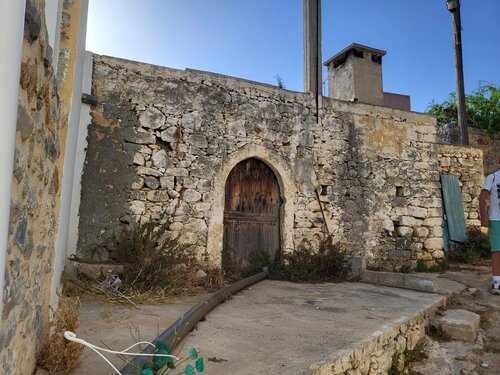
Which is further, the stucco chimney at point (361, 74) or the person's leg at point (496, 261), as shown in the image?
the stucco chimney at point (361, 74)

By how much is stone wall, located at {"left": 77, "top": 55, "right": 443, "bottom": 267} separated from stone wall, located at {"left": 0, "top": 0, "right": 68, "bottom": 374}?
3.52 metres

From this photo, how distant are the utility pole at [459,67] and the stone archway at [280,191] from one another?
7586 millimetres

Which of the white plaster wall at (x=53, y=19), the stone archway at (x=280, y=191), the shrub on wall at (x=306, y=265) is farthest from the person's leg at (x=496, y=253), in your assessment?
the white plaster wall at (x=53, y=19)

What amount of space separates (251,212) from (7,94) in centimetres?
571

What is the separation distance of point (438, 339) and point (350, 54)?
688 centimetres

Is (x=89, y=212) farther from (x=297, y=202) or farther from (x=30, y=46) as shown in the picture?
(x=30, y=46)

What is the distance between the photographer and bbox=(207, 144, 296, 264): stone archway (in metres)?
5.99

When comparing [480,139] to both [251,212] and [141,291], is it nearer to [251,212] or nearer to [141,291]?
[251,212]

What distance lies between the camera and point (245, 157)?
6395 millimetres

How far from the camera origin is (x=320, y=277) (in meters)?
6.16

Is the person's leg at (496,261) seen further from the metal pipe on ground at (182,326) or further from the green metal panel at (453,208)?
the green metal panel at (453,208)

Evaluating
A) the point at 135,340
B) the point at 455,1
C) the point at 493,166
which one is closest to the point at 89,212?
the point at 135,340

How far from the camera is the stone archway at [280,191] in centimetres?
599

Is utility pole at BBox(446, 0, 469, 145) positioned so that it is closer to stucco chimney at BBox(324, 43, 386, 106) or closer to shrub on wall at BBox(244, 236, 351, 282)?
stucco chimney at BBox(324, 43, 386, 106)
